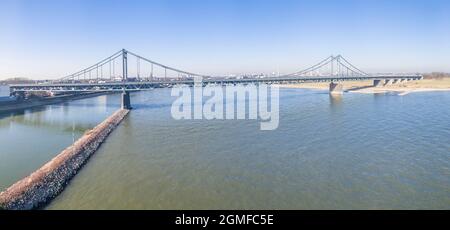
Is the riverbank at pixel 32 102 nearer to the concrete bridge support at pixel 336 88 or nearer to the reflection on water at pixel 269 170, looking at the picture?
the reflection on water at pixel 269 170

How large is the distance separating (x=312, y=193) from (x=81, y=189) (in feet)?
14.9

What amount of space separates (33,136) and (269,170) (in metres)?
10.4

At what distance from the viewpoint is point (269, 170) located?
7.86 meters

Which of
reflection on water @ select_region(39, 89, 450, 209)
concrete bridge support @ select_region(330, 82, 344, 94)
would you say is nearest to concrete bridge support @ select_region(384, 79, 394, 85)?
concrete bridge support @ select_region(330, 82, 344, 94)

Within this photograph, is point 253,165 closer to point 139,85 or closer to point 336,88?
point 139,85

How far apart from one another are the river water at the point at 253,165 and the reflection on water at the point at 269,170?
22 millimetres

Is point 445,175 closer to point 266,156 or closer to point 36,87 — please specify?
point 266,156

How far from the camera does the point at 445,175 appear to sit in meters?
7.34

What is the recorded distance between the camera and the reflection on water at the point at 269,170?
6.11m

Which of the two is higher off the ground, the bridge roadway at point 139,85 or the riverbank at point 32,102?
the bridge roadway at point 139,85

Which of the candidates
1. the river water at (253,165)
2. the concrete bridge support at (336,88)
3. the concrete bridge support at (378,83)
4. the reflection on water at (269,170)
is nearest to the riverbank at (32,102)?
the river water at (253,165)

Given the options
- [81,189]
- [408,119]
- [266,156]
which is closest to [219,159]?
[266,156]

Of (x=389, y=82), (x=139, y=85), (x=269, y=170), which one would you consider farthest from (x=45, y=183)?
(x=389, y=82)

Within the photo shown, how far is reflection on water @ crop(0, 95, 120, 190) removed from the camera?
8777 mm
